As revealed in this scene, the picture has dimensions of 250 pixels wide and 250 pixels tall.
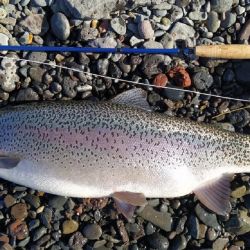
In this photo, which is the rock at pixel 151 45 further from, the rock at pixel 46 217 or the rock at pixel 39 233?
Answer: the rock at pixel 39 233

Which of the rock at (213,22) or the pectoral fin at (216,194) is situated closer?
the pectoral fin at (216,194)

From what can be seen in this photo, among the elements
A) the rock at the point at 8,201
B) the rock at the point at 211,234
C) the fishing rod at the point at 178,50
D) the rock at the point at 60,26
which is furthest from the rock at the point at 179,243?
the rock at the point at 60,26

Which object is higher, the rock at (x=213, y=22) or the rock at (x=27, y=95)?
the rock at (x=213, y=22)

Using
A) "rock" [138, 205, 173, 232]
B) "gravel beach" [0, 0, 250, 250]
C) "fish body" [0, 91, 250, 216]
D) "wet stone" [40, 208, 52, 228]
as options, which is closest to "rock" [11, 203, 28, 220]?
"gravel beach" [0, 0, 250, 250]

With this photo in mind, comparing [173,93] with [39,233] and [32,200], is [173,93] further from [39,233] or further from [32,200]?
[39,233]

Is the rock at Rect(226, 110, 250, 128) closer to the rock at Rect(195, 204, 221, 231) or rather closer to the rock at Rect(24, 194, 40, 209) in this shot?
the rock at Rect(195, 204, 221, 231)

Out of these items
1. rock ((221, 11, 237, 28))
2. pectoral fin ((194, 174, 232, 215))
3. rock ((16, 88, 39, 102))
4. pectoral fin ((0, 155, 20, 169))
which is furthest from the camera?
rock ((221, 11, 237, 28))

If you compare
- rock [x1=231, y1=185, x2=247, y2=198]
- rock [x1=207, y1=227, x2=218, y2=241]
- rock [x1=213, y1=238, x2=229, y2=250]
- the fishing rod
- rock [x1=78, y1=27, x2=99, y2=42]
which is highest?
rock [x1=78, y1=27, x2=99, y2=42]
